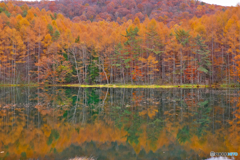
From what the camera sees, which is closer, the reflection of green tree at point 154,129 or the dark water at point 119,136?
the dark water at point 119,136

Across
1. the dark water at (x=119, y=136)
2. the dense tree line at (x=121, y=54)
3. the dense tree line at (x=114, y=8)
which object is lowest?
the dark water at (x=119, y=136)

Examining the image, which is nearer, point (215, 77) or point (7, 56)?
point (215, 77)

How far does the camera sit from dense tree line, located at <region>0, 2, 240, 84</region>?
4522 centimetres

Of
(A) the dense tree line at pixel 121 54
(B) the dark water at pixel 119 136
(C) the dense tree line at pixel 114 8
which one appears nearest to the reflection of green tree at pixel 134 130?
(B) the dark water at pixel 119 136

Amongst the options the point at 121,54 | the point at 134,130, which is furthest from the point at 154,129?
the point at 121,54

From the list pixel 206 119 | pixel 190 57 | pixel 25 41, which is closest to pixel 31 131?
pixel 206 119

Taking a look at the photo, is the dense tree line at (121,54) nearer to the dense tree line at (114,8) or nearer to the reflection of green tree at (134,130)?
the reflection of green tree at (134,130)

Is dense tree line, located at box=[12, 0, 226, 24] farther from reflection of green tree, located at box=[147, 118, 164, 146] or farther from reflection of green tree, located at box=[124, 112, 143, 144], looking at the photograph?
reflection of green tree, located at box=[147, 118, 164, 146]

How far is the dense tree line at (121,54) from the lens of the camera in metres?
45.2

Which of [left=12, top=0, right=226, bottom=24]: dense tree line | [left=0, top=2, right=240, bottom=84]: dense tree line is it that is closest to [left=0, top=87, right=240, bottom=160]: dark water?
[left=0, top=2, right=240, bottom=84]: dense tree line

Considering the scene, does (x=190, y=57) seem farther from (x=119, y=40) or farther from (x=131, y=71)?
(x=119, y=40)

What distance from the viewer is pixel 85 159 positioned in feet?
21.7

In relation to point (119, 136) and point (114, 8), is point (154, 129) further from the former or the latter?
point (114, 8)

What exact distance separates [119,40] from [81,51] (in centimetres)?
1061
